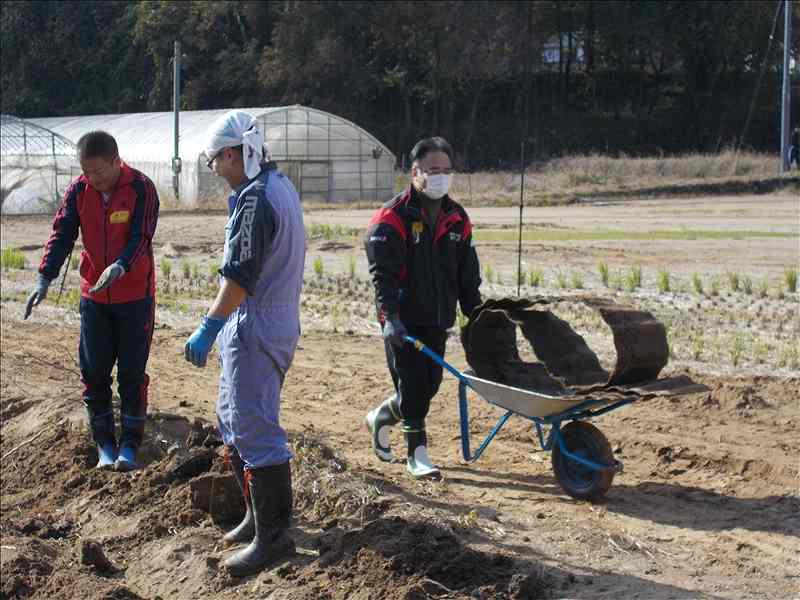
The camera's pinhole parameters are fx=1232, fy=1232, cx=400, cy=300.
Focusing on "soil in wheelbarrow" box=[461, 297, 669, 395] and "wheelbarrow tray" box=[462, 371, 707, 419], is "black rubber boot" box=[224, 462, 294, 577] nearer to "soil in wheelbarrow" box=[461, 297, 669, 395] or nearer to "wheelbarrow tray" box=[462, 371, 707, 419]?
"wheelbarrow tray" box=[462, 371, 707, 419]

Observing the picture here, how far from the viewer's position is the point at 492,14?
5878 centimetres

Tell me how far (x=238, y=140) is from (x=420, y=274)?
2018 mm

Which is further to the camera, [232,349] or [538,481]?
[538,481]

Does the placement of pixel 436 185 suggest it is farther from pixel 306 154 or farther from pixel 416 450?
pixel 306 154

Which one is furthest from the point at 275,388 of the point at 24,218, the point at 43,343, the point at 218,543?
the point at 24,218

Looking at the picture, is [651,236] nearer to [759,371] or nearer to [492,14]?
[759,371]

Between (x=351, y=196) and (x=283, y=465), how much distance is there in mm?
36013

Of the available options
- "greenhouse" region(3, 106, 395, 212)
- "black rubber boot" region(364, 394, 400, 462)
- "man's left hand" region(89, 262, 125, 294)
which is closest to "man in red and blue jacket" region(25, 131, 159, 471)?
"man's left hand" region(89, 262, 125, 294)

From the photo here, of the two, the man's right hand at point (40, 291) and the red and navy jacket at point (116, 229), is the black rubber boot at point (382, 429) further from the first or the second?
the man's right hand at point (40, 291)

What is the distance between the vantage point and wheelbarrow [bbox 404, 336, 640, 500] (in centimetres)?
651

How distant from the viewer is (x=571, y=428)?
6.86 metres

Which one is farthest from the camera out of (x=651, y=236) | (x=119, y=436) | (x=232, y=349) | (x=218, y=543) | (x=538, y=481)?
(x=651, y=236)

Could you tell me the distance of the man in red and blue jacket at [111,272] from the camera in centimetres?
676

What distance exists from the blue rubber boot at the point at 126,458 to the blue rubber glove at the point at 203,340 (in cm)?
214
